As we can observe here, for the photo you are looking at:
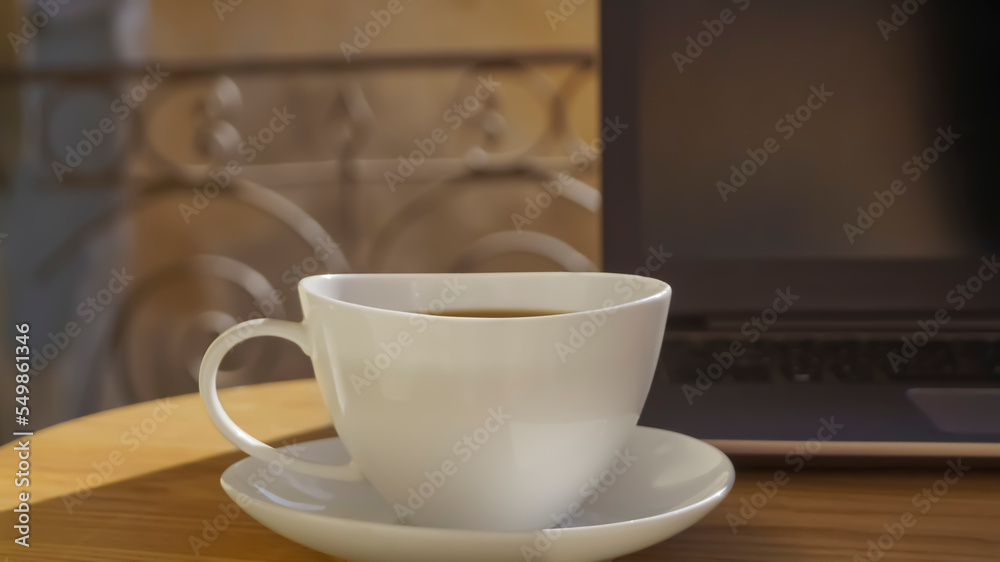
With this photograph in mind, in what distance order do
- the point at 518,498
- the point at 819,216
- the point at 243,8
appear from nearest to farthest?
the point at 518,498
the point at 819,216
the point at 243,8

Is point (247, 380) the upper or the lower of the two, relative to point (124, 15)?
lower

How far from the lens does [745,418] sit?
1.42ft

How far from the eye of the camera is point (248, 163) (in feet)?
9.04

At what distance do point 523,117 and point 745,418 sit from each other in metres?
2.48

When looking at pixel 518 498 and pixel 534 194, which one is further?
pixel 534 194

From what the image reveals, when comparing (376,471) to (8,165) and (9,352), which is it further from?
(8,165)

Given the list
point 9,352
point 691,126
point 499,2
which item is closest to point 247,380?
point 9,352
